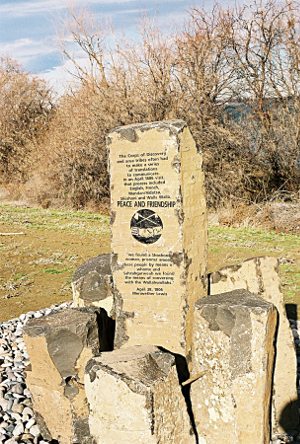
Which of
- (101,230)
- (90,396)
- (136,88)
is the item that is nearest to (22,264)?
(101,230)

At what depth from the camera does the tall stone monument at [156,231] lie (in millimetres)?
3482

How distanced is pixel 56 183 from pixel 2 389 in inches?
475

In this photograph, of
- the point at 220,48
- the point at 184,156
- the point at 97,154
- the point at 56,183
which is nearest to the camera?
the point at 184,156

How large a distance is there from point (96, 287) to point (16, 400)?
1215mm

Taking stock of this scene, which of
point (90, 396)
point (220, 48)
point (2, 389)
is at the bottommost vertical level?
point (2, 389)

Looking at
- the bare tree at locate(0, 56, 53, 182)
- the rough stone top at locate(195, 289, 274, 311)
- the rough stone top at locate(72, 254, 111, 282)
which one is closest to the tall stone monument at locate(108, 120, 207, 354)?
the rough stone top at locate(195, 289, 274, 311)

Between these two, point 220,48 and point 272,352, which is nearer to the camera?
point 272,352

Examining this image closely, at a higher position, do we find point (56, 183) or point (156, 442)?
point (56, 183)

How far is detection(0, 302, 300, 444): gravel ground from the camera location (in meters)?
3.41

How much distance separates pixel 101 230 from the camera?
441 inches

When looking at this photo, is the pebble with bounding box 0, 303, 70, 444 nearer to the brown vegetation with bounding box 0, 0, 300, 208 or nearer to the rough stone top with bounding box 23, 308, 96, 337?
the rough stone top with bounding box 23, 308, 96, 337

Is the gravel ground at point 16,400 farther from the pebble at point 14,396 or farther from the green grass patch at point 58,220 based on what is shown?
the green grass patch at point 58,220

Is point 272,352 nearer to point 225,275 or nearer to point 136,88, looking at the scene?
point 225,275

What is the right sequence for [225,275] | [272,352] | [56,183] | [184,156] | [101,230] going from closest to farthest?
[272,352], [184,156], [225,275], [101,230], [56,183]
